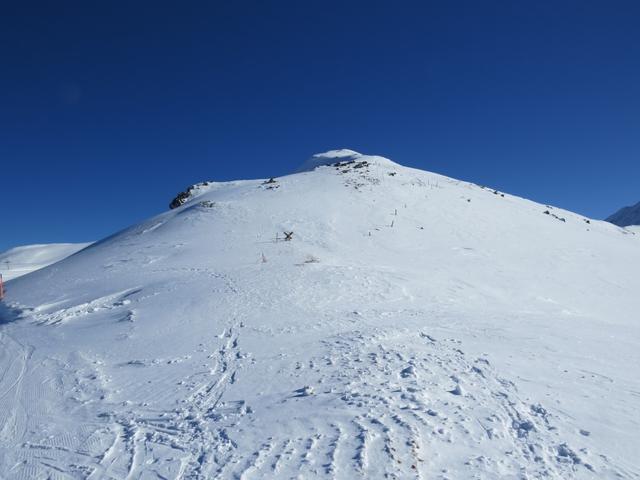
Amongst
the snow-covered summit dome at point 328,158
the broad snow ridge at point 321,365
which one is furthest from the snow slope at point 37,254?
the broad snow ridge at point 321,365

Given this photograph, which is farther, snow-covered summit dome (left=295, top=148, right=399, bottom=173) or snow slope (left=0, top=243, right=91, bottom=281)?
snow slope (left=0, top=243, right=91, bottom=281)

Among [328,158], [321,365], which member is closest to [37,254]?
[328,158]

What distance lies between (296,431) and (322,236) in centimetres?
1355

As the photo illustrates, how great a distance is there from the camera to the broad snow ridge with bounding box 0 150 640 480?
4672 millimetres

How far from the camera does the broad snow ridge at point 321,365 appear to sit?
467cm

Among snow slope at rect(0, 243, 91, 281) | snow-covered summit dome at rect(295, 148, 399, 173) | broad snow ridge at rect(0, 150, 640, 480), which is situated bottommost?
broad snow ridge at rect(0, 150, 640, 480)

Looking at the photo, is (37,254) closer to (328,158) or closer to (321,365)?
(328,158)

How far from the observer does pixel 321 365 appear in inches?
273

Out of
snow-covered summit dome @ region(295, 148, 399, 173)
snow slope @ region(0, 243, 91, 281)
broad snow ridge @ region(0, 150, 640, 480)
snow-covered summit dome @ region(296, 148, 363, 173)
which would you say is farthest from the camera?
snow slope @ region(0, 243, 91, 281)

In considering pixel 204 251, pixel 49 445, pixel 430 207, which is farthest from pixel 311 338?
pixel 430 207

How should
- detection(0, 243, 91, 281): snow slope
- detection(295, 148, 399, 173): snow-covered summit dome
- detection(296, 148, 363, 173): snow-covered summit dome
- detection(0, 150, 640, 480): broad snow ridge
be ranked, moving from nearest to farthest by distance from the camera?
1. detection(0, 150, 640, 480): broad snow ridge
2. detection(295, 148, 399, 173): snow-covered summit dome
3. detection(296, 148, 363, 173): snow-covered summit dome
4. detection(0, 243, 91, 281): snow slope

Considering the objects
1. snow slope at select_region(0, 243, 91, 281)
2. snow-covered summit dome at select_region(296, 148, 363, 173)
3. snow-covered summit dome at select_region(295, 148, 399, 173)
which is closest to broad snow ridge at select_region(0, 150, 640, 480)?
snow-covered summit dome at select_region(295, 148, 399, 173)

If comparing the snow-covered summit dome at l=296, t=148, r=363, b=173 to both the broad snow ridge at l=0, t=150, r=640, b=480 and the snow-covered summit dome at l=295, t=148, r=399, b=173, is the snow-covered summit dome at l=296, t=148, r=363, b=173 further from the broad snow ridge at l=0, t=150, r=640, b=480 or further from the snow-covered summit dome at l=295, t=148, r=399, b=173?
the broad snow ridge at l=0, t=150, r=640, b=480

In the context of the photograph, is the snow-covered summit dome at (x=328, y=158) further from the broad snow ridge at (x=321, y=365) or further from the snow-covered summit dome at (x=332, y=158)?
the broad snow ridge at (x=321, y=365)
